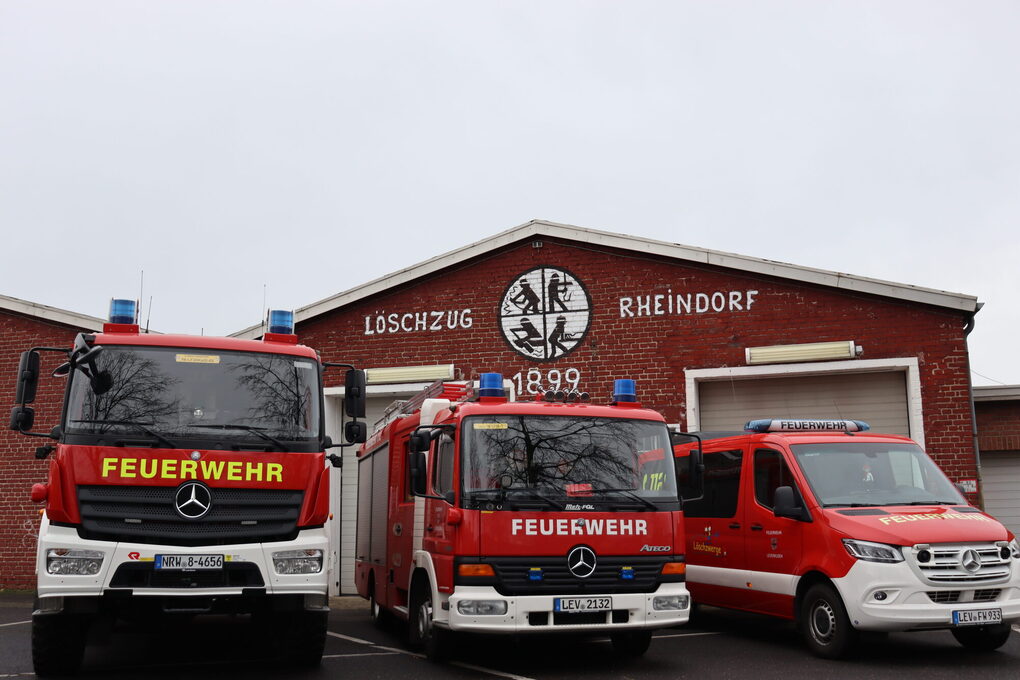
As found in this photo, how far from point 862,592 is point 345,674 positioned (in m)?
4.46

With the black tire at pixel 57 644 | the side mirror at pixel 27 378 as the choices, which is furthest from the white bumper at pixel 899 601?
the side mirror at pixel 27 378

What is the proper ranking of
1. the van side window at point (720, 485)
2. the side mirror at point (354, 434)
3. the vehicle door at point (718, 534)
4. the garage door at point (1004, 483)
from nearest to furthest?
1. the side mirror at point (354, 434)
2. the vehicle door at point (718, 534)
3. the van side window at point (720, 485)
4. the garage door at point (1004, 483)

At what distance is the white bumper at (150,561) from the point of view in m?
7.18

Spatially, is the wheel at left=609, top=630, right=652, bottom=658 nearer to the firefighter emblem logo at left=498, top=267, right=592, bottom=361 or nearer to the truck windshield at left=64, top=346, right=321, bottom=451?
the truck windshield at left=64, top=346, right=321, bottom=451

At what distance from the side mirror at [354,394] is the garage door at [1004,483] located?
11669mm

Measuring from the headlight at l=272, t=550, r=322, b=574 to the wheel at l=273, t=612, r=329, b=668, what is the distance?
1.82 feet

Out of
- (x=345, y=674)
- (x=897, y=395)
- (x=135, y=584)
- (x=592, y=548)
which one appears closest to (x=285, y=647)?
(x=345, y=674)

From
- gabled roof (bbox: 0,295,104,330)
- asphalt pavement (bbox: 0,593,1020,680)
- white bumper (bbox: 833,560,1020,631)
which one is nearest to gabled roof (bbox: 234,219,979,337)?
gabled roof (bbox: 0,295,104,330)

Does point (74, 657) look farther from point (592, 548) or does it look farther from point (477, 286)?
point (477, 286)

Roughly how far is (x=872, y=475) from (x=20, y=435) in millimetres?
14415

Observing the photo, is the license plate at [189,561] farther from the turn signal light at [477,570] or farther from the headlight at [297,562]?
the turn signal light at [477,570]

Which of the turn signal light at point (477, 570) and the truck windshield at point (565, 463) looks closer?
the turn signal light at point (477, 570)

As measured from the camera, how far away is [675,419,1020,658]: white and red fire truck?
820 cm

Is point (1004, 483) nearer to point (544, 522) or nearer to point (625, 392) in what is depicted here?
point (625, 392)
